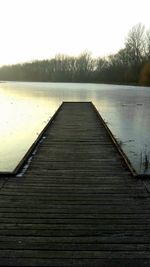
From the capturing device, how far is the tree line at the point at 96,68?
73.6 m

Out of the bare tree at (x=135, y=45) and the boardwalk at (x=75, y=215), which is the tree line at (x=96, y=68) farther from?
the boardwalk at (x=75, y=215)

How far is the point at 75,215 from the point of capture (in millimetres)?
4531

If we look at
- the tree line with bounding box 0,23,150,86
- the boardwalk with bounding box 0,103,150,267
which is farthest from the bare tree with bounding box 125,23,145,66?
the boardwalk with bounding box 0,103,150,267

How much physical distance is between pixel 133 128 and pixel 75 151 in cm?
790

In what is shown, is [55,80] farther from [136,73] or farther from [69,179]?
[69,179]

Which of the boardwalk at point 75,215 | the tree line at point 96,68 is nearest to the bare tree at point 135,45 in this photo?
the tree line at point 96,68

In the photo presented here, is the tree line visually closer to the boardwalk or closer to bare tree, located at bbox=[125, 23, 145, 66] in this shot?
bare tree, located at bbox=[125, 23, 145, 66]

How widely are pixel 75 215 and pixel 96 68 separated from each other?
331 feet

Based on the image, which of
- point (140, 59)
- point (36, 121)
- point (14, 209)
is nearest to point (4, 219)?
point (14, 209)

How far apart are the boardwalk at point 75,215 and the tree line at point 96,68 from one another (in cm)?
5883

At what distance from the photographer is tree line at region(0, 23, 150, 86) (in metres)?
73.6

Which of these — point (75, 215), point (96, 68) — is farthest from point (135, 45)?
point (75, 215)

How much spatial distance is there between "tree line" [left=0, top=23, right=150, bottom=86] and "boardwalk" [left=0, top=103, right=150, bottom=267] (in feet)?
193

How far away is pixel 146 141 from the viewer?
Result: 41.7 feet
